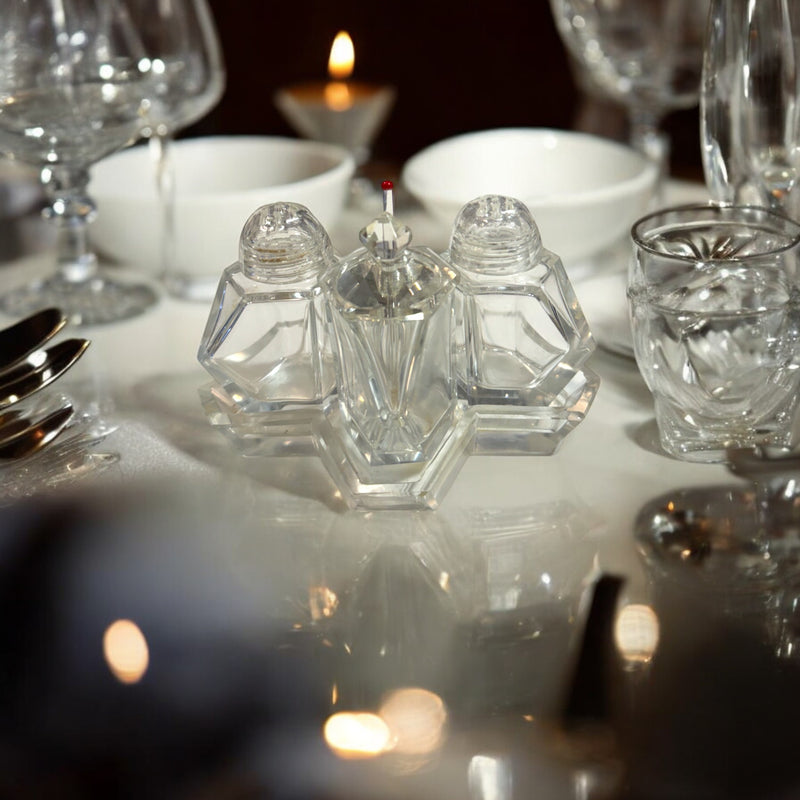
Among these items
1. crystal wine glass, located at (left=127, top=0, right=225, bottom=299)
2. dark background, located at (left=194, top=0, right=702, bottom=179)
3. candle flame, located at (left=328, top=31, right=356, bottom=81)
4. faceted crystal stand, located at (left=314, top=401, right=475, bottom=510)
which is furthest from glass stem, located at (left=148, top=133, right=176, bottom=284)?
dark background, located at (left=194, top=0, right=702, bottom=179)

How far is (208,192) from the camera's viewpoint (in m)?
0.73

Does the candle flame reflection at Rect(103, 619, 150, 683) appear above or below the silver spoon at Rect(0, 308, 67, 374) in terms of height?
below

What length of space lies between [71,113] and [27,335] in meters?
0.16

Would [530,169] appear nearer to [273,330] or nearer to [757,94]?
[757,94]

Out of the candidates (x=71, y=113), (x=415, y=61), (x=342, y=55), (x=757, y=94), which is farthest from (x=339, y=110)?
(x=415, y=61)

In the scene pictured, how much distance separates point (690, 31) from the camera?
0.84m

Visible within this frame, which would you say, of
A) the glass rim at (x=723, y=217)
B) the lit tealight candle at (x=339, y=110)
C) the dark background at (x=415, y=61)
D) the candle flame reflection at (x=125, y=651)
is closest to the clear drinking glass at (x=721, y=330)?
the glass rim at (x=723, y=217)

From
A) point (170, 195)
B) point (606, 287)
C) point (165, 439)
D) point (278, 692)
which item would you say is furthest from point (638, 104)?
point (278, 692)

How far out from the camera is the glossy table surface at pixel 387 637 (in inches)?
12.8

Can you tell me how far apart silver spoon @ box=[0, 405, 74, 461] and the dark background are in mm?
907

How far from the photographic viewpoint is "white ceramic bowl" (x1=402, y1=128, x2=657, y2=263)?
646mm

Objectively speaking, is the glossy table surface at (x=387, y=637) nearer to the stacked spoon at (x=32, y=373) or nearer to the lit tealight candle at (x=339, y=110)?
the stacked spoon at (x=32, y=373)

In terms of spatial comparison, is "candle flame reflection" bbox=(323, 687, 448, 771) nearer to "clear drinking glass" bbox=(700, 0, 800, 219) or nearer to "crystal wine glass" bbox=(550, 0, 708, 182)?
"clear drinking glass" bbox=(700, 0, 800, 219)

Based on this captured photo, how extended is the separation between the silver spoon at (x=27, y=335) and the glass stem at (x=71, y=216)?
11cm
